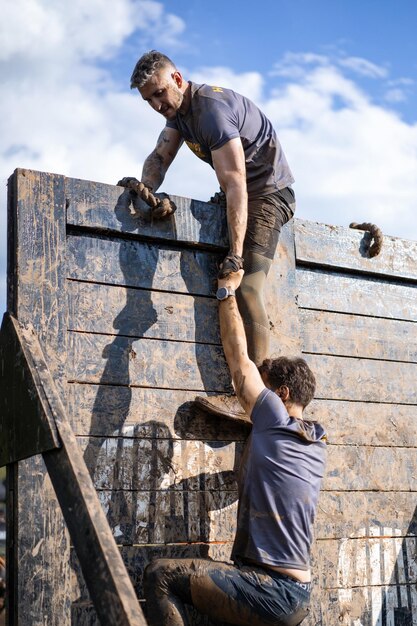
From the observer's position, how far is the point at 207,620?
12.6 ft

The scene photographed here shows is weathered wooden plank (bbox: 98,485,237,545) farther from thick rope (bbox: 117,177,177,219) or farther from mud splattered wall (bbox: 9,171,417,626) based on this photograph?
thick rope (bbox: 117,177,177,219)

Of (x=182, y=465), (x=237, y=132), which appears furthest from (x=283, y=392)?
(x=237, y=132)

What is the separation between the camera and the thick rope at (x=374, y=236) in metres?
5.00

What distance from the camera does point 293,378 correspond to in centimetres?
391

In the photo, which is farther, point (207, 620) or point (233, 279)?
point (233, 279)

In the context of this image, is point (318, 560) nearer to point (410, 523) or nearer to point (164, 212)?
point (410, 523)

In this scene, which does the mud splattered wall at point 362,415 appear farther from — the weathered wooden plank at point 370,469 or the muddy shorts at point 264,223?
the muddy shorts at point 264,223

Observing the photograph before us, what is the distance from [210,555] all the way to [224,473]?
397 mm

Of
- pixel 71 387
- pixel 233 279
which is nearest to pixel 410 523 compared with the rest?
pixel 233 279

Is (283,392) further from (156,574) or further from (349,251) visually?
(349,251)

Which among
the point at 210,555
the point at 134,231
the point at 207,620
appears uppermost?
the point at 134,231

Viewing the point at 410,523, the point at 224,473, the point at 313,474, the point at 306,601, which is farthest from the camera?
the point at 410,523

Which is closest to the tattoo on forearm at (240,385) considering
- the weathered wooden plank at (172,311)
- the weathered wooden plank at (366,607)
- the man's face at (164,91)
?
the weathered wooden plank at (172,311)

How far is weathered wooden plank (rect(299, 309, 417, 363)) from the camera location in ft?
15.3
